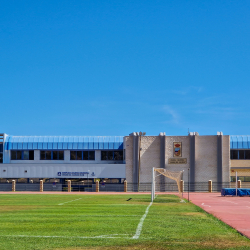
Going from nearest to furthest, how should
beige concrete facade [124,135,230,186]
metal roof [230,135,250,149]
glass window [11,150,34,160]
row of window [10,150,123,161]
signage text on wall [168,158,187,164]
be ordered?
beige concrete facade [124,135,230,186]
signage text on wall [168,158,187,164]
metal roof [230,135,250,149]
row of window [10,150,123,161]
glass window [11,150,34,160]

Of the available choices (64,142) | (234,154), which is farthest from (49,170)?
(234,154)

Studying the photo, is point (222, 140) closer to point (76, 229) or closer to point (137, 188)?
point (137, 188)

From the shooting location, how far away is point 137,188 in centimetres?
6338

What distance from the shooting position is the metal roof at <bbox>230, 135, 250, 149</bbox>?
216ft

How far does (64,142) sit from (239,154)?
2874 centimetres

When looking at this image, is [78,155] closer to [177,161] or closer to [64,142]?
[64,142]

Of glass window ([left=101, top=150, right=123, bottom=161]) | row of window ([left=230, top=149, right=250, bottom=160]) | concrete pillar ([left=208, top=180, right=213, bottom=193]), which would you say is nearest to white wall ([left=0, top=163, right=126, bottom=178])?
glass window ([left=101, top=150, right=123, bottom=161])

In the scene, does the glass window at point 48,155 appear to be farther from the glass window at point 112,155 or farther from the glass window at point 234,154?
the glass window at point 234,154

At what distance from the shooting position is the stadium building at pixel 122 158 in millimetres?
63156

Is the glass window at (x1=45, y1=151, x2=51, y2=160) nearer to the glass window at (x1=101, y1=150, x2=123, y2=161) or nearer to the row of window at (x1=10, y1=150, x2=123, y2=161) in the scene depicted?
the row of window at (x1=10, y1=150, x2=123, y2=161)

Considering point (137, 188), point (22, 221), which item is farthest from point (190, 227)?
point (137, 188)

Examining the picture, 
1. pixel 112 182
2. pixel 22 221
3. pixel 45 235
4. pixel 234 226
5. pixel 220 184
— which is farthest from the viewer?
pixel 112 182

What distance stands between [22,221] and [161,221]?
5.99 metres

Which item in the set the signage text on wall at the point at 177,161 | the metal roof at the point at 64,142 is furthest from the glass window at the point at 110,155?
the signage text on wall at the point at 177,161
